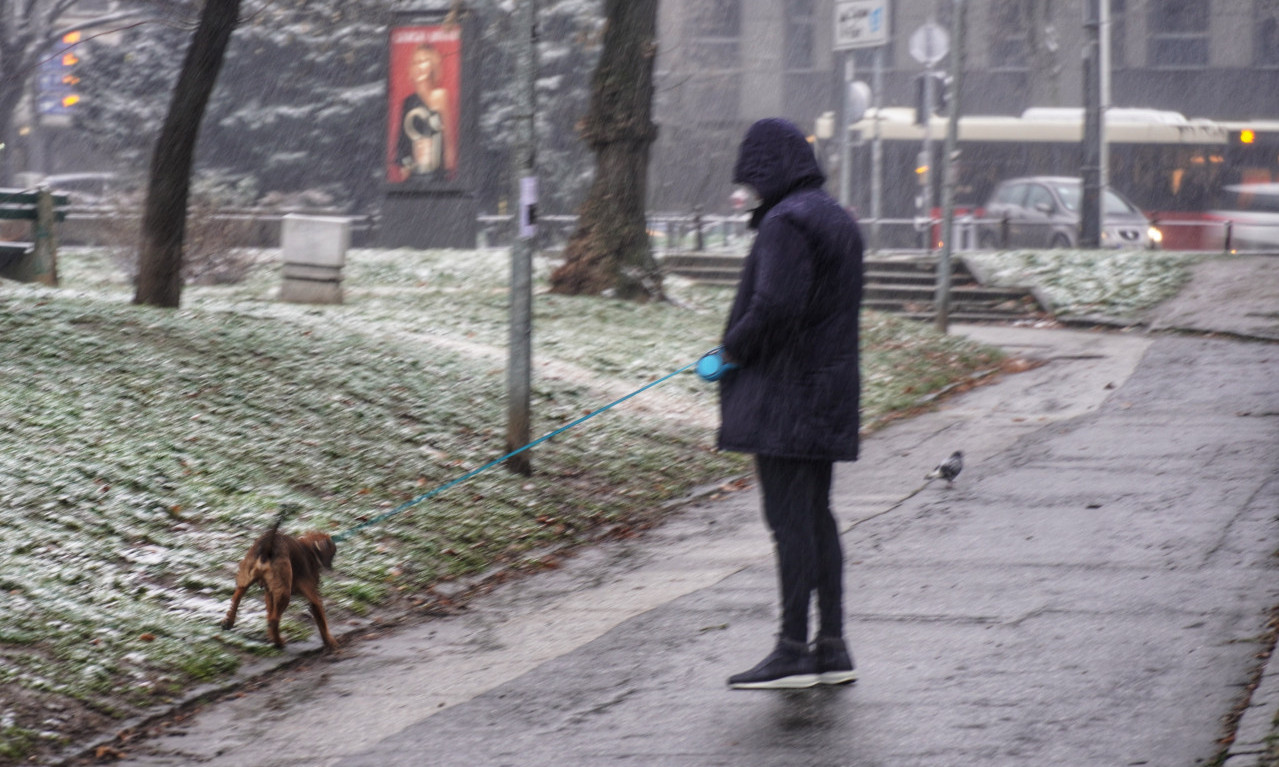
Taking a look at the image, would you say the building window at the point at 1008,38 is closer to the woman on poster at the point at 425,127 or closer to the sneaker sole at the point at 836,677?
the woman on poster at the point at 425,127

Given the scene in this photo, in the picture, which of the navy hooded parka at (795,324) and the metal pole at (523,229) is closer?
A: the navy hooded parka at (795,324)

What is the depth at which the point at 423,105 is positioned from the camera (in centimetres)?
2803

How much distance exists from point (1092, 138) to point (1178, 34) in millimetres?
28722

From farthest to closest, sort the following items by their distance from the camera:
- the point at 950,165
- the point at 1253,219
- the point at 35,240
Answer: the point at 1253,219 → the point at 35,240 → the point at 950,165

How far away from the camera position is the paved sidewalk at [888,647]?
16.5 feet

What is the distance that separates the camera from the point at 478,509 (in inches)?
351

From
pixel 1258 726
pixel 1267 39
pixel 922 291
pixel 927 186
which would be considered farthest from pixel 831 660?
pixel 1267 39

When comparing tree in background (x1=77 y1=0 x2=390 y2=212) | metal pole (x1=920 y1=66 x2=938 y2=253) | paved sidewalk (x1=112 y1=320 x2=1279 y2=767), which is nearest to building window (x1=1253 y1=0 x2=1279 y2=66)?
metal pole (x1=920 y1=66 x2=938 y2=253)

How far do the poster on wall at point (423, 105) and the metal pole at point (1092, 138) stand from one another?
10.7m

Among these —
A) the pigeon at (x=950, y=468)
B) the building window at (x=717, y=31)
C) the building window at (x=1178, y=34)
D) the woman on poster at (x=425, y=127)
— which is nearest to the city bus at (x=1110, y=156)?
the woman on poster at (x=425, y=127)

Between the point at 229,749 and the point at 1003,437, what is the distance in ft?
24.2

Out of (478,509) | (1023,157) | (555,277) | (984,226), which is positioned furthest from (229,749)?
(1023,157)

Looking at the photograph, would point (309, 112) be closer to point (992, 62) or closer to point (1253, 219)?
point (1253, 219)

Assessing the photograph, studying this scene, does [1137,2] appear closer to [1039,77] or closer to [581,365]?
[1039,77]
